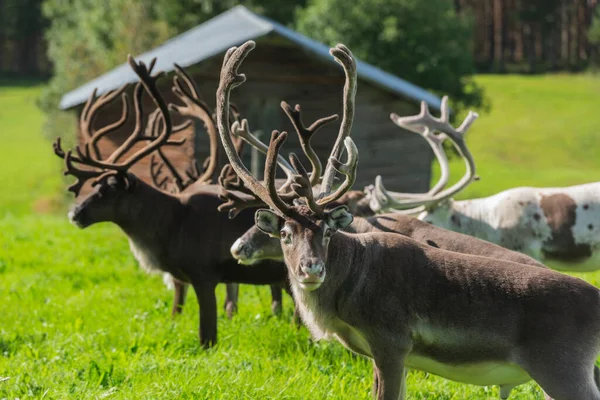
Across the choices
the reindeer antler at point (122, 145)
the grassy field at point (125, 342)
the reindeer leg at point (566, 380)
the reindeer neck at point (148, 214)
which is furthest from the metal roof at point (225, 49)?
the reindeer leg at point (566, 380)

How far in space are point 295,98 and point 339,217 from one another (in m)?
10.7

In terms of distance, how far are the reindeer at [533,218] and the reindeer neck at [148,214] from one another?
1820 millimetres

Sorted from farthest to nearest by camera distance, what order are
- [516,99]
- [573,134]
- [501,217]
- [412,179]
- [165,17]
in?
[516,99] → [573,134] → [165,17] → [412,179] → [501,217]

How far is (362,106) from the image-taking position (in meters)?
16.2

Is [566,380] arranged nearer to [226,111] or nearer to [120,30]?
[226,111]

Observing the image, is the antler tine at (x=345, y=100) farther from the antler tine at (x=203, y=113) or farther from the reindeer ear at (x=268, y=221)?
the antler tine at (x=203, y=113)

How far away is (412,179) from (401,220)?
423 inches

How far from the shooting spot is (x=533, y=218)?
27.2 ft

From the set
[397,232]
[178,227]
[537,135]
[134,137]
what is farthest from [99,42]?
[397,232]

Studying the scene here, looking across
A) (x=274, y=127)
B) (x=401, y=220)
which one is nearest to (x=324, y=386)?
(x=401, y=220)

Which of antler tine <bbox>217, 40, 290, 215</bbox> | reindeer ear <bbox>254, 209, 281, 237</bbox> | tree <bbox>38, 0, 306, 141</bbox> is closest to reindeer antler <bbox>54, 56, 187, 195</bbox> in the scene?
antler tine <bbox>217, 40, 290, 215</bbox>

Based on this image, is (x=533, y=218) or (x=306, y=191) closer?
(x=306, y=191)

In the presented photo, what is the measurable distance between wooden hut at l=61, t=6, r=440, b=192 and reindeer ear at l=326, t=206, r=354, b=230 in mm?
9075

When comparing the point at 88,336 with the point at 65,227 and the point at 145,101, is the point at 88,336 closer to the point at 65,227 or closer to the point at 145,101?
the point at 145,101
